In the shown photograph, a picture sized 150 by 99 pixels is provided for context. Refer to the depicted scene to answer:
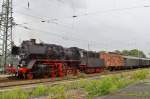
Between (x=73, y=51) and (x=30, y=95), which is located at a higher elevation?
(x=73, y=51)

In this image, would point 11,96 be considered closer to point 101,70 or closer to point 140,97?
point 140,97

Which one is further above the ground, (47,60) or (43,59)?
(43,59)

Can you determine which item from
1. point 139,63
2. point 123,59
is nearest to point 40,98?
point 123,59

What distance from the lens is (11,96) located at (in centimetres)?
1288

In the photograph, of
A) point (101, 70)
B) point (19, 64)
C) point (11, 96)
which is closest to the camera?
point (11, 96)

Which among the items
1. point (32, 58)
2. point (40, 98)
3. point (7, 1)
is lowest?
point (40, 98)

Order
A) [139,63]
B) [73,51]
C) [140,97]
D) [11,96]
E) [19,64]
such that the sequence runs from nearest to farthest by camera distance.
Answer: [140,97], [11,96], [19,64], [73,51], [139,63]

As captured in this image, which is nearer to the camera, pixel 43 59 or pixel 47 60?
pixel 43 59

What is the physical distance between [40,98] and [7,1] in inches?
1179

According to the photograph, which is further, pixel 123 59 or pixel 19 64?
pixel 123 59

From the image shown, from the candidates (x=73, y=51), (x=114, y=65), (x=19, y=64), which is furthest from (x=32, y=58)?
(x=114, y=65)

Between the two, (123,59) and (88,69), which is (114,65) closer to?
(123,59)

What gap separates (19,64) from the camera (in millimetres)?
28344

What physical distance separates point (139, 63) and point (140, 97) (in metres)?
69.5
